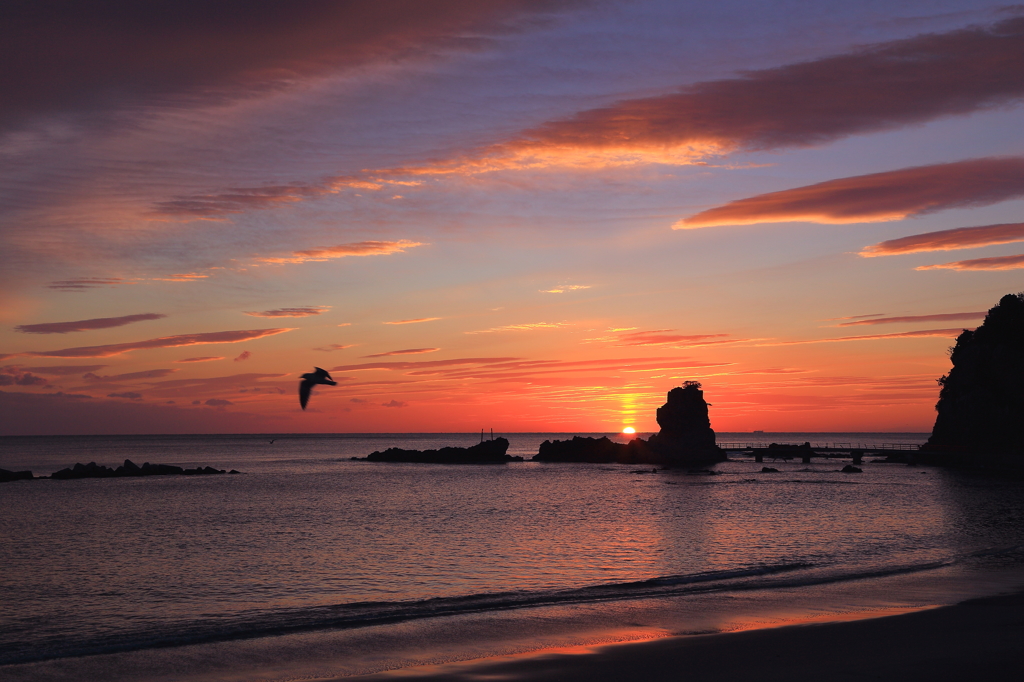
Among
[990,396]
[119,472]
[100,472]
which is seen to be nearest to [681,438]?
[990,396]

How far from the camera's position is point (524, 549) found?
1379 inches

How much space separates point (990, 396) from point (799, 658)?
114 metres

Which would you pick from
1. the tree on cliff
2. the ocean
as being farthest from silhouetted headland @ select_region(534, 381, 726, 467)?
the ocean

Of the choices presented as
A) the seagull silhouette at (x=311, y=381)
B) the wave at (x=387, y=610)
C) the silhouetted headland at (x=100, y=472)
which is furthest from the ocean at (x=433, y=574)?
the silhouetted headland at (x=100, y=472)

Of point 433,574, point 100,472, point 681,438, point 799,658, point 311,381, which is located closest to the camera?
point 799,658

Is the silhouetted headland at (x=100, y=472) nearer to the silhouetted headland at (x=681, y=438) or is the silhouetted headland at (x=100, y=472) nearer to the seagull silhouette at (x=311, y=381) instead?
the silhouetted headland at (x=681, y=438)

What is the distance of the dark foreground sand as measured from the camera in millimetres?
14945

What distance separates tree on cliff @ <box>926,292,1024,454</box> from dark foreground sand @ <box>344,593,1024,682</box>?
105471 millimetres

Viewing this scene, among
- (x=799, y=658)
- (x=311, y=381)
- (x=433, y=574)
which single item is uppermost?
(x=311, y=381)

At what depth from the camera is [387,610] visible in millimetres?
22547

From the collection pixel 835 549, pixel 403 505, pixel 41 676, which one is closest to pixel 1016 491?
pixel 835 549

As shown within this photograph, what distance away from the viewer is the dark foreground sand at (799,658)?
14945mm

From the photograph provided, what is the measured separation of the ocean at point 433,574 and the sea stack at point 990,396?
51.9 metres

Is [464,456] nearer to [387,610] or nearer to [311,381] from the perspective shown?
[387,610]
